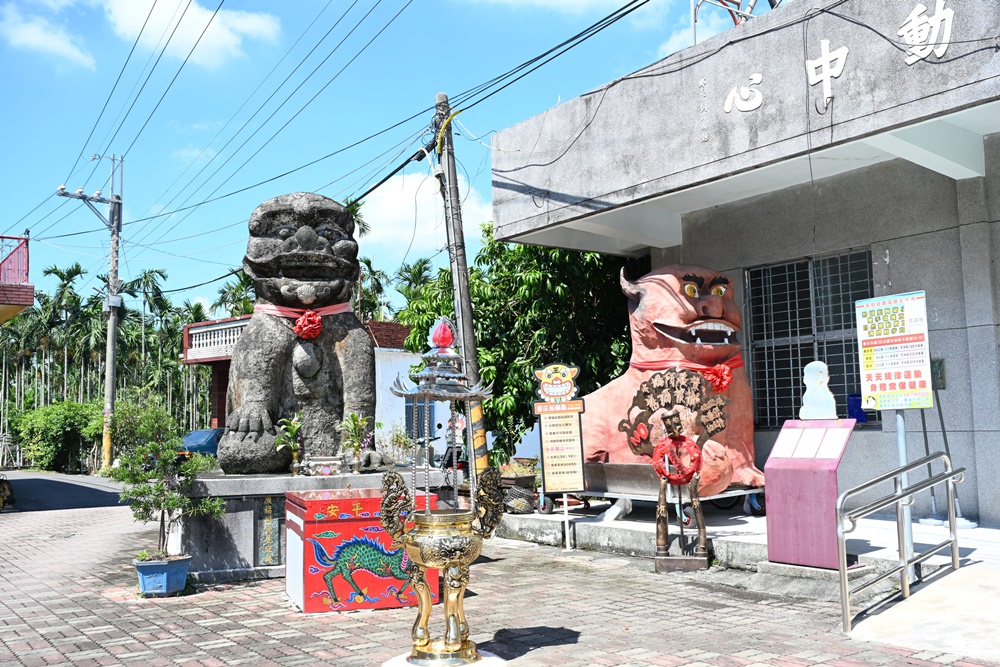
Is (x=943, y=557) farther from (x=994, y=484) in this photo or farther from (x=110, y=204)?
(x=110, y=204)

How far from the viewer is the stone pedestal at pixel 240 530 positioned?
8297 mm

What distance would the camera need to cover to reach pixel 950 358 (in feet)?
30.5

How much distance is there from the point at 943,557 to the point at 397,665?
508 centimetres

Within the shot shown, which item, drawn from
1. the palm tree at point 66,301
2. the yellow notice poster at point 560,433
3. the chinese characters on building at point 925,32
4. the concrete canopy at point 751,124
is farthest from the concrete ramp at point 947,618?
the palm tree at point 66,301

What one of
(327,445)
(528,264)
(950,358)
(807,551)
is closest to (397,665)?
(807,551)

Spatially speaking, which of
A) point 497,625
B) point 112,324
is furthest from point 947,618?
point 112,324

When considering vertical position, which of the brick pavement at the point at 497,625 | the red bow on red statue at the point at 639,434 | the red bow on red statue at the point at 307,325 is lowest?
the brick pavement at the point at 497,625

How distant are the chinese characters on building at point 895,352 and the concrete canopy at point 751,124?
178 centimetres

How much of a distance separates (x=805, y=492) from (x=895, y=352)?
1.40 meters

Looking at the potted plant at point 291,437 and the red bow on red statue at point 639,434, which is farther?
the red bow on red statue at point 639,434

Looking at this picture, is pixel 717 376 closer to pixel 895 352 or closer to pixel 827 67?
pixel 895 352

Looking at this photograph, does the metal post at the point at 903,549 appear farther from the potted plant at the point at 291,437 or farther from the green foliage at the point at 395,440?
the green foliage at the point at 395,440

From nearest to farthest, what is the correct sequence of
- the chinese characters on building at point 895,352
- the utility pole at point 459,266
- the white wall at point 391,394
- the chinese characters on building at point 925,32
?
the chinese characters on building at point 895,352 < the chinese characters on building at point 925,32 < the utility pole at point 459,266 < the white wall at point 391,394

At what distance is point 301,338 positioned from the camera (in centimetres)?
935
